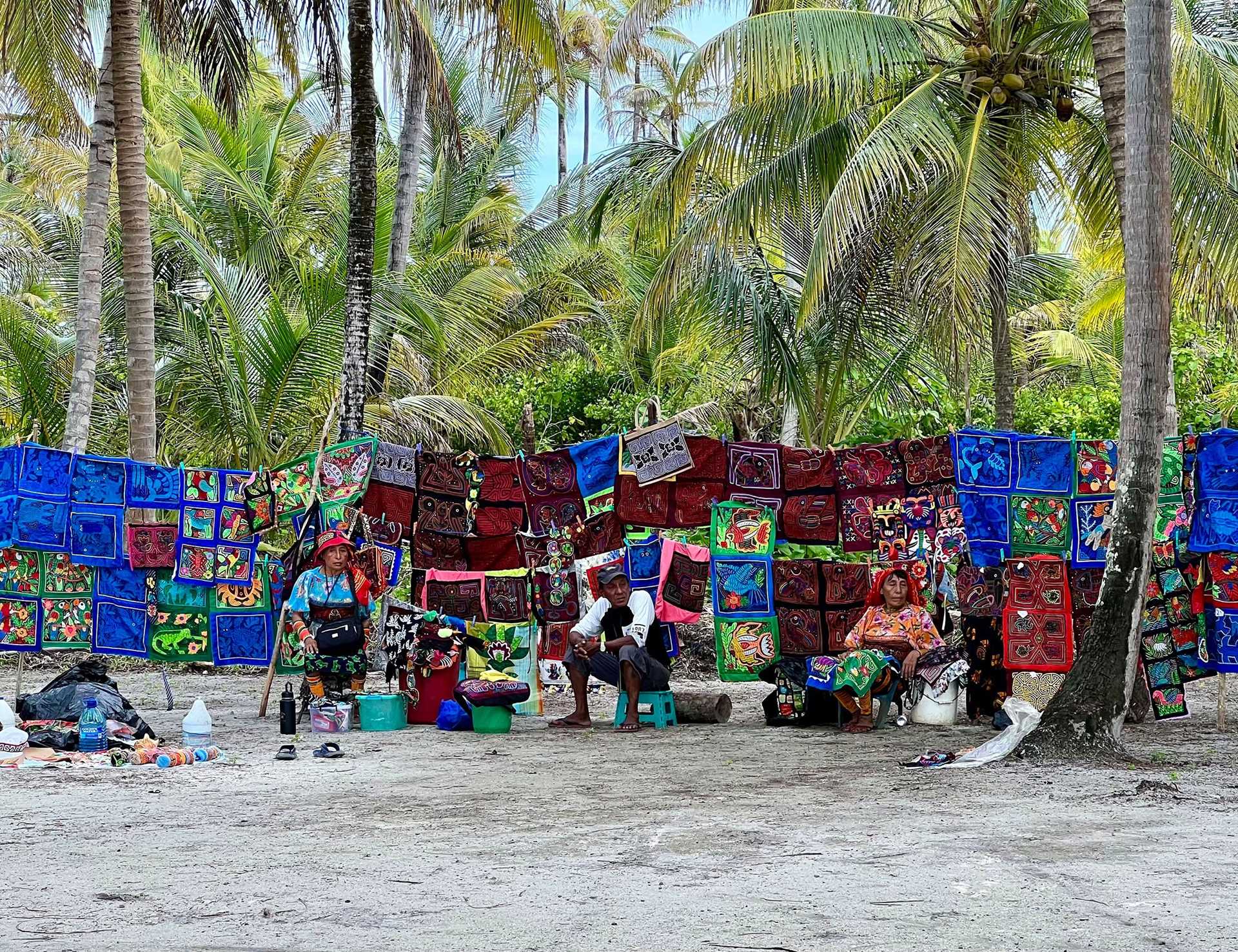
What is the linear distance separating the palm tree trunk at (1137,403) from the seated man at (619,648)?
2.75 m

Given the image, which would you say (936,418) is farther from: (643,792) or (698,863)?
(698,863)

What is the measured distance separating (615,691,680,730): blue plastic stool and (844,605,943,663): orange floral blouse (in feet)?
4.27

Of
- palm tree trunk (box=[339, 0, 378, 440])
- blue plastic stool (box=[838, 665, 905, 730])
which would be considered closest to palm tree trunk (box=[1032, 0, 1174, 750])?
blue plastic stool (box=[838, 665, 905, 730])

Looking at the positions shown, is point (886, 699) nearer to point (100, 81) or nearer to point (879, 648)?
point (879, 648)

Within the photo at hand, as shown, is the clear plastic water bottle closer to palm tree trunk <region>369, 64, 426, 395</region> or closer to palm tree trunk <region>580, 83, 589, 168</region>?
palm tree trunk <region>369, 64, 426, 395</region>

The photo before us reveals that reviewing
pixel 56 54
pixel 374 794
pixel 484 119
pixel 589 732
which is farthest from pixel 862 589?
pixel 484 119

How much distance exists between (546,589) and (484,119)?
15093 mm

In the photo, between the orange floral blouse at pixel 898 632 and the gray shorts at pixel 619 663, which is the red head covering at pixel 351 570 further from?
the orange floral blouse at pixel 898 632

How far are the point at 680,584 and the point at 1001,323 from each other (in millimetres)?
4313

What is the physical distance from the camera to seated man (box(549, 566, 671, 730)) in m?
9.16

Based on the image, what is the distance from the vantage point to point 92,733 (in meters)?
8.04

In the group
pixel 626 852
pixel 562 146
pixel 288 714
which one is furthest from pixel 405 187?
pixel 562 146

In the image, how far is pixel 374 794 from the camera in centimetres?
673

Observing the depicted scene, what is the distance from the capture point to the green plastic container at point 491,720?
923 centimetres
